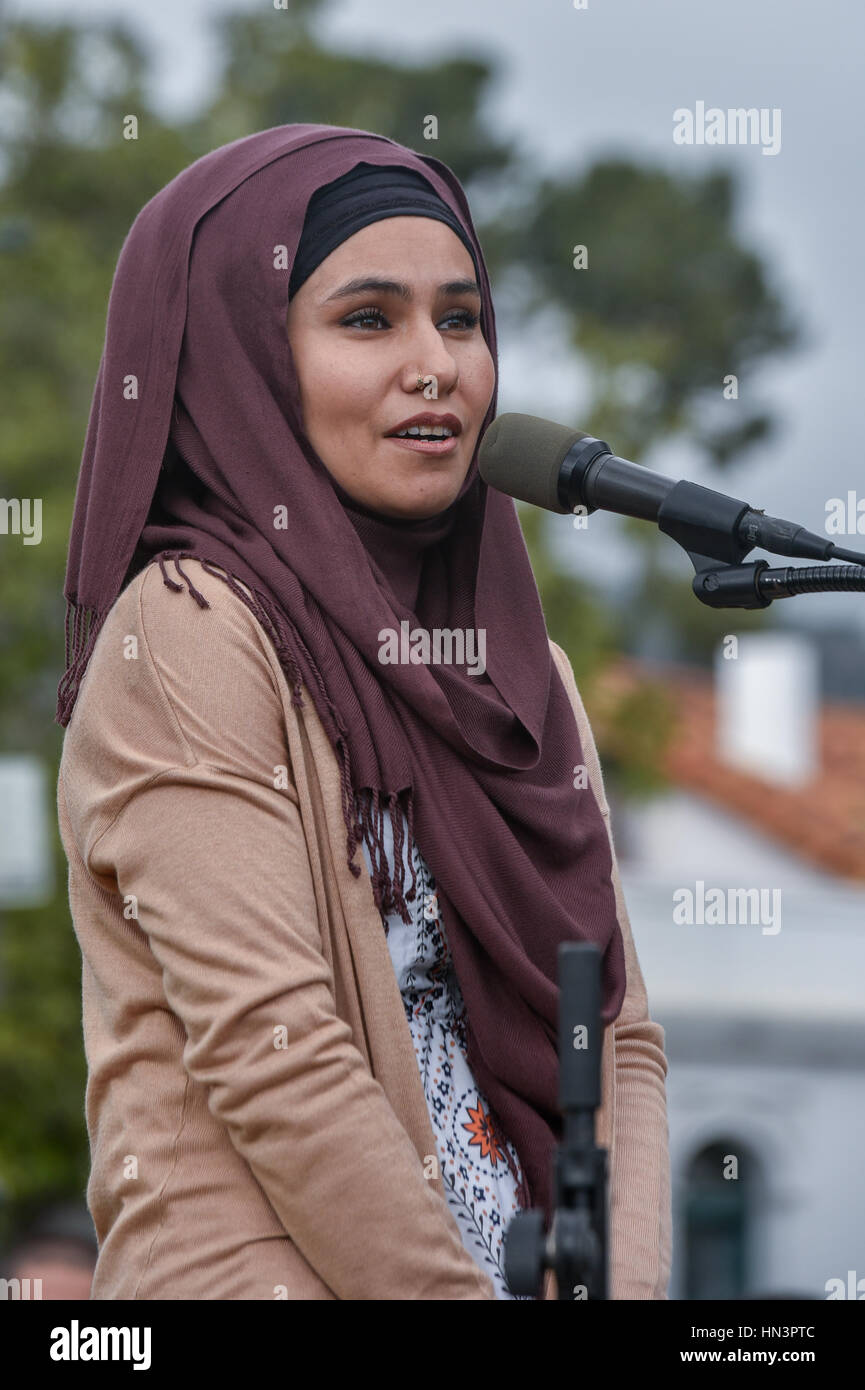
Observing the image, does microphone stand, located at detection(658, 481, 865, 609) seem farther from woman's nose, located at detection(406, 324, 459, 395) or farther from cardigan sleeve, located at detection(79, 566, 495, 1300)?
cardigan sleeve, located at detection(79, 566, 495, 1300)

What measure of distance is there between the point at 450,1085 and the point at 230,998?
347 millimetres

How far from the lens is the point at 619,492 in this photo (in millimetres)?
1942

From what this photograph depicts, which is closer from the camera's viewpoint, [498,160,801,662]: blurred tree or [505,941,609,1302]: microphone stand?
[505,941,609,1302]: microphone stand

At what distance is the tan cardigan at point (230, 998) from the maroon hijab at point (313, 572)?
6 centimetres

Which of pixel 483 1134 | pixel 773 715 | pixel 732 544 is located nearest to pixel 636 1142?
pixel 483 1134

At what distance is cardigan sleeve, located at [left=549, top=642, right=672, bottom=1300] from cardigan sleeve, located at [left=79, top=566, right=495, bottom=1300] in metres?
0.26

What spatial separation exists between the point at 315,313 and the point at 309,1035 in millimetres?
789

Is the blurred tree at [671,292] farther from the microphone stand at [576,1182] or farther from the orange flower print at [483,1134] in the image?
the microphone stand at [576,1182]

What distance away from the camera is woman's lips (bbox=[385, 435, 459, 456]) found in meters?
2.08

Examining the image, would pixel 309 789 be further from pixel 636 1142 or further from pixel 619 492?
pixel 636 1142

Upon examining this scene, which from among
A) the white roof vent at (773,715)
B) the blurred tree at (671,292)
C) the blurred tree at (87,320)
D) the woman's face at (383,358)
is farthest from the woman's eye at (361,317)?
the blurred tree at (671,292)

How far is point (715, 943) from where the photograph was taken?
1180cm

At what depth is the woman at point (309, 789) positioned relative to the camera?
1.86m

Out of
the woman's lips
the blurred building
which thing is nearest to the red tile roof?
the blurred building
